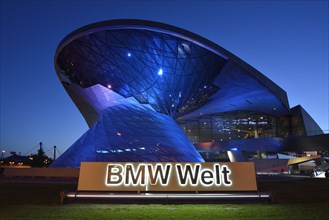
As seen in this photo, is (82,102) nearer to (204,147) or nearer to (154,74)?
(154,74)

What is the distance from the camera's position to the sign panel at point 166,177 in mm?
10555

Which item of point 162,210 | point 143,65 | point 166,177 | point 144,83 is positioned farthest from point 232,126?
point 162,210

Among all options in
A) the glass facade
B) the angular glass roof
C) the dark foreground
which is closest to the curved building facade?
the angular glass roof

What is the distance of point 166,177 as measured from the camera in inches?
419

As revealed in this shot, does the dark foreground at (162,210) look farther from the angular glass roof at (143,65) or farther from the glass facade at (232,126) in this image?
the glass facade at (232,126)

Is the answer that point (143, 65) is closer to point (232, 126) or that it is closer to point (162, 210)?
point (162, 210)

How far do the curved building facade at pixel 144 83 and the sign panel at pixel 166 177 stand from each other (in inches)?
601

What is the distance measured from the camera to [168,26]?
26016 mm

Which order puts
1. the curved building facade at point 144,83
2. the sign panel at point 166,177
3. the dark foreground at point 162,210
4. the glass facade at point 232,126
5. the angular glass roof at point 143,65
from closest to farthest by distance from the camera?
the dark foreground at point 162,210, the sign panel at point 166,177, the curved building facade at point 144,83, the angular glass roof at point 143,65, the glass facade at point 232,126

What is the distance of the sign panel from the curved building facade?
15.3 m

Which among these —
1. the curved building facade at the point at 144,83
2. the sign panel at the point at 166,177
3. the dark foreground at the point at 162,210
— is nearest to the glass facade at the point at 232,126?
the curved building facade at the point at 144,83

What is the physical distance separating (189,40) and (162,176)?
19.0 meters

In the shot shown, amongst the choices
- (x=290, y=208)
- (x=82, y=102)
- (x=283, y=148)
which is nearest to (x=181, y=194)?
(x=290, y=208)

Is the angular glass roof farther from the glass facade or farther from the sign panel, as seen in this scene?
the glass facade
